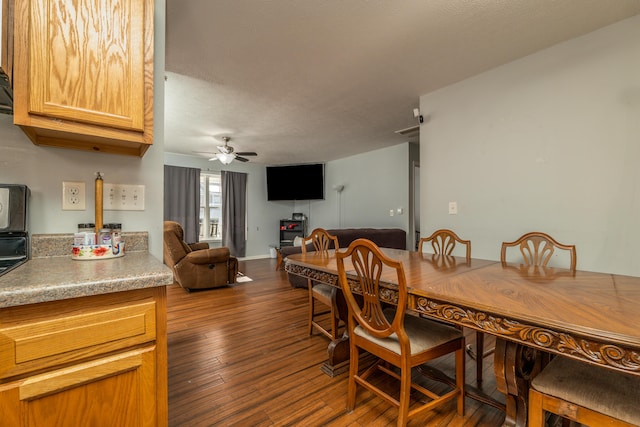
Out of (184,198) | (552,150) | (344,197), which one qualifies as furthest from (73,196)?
(344,197)

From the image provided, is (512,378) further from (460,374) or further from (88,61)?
(88,61)

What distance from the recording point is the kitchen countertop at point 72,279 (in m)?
0.69

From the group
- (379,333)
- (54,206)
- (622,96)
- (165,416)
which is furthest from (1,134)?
(622,96)

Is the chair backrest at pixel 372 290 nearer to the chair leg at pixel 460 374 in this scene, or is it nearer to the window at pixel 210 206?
the chair leg at pixel 460 374

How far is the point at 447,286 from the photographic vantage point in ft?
4.12

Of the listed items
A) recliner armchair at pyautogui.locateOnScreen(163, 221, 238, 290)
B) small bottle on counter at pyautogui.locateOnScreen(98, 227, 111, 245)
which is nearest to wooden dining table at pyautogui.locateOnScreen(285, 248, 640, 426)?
small bottle on counter at pyautogui.locateOnScreen(98, 227, 111, 245)

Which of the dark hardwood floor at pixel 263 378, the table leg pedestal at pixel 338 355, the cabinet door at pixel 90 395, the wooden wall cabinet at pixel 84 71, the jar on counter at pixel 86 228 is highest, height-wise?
the wooden wall cabinet at pixel 84 71

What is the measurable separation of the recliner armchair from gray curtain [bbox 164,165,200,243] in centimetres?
181

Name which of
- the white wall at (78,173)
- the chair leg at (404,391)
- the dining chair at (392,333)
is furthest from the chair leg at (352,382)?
the white wall at (78,173)

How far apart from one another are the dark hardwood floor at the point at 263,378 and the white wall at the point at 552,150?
44.8 inches

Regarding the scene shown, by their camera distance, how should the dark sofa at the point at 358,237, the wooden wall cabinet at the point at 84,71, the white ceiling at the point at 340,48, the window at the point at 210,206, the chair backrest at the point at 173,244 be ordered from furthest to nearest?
the window at the point at 210,206 < the dark sofa at the point at 358,237 < the chair backrest at the point at 173,244 < the white ceiling at the point at 340,48 < the wooden wall cabinet at the point at 84,71

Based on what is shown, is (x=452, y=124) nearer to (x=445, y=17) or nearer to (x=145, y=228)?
(x=445, y=17)

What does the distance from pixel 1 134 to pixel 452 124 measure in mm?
3236

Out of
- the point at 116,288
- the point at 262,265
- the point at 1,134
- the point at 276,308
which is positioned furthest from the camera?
the point at 262,265
